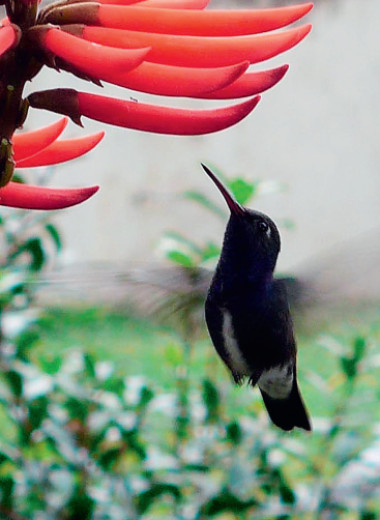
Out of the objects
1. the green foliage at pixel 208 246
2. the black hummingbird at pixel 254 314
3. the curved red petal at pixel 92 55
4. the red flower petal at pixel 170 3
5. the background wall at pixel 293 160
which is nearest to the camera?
the curved red petal at pixel 92 55

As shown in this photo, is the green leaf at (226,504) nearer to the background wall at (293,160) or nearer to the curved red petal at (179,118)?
the curved red petal at (179,118)

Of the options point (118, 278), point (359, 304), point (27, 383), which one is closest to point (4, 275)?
point (27, 383)

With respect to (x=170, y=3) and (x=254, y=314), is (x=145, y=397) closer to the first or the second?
(x=254, y=314)

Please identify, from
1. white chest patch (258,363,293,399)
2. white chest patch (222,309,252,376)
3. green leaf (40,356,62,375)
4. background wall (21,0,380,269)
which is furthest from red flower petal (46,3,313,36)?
background wall (21,0,380,269)

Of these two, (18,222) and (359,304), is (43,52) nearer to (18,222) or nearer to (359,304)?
(359,304)

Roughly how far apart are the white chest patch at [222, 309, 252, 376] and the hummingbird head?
0.07m

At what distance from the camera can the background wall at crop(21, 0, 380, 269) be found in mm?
5066

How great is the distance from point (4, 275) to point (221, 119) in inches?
35.0

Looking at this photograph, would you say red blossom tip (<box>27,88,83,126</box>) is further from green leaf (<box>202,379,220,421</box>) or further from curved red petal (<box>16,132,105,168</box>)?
green leaf (<box>202,379,220,421</box>)

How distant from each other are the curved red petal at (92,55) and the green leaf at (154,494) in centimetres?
108

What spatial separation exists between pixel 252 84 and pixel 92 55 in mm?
122

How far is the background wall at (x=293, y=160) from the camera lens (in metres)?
5.07

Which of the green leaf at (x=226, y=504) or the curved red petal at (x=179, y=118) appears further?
the green leaf at (x=226, y=504)

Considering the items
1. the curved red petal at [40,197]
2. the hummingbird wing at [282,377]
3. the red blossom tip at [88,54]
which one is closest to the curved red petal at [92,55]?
the red blossom tip at [88,54]
